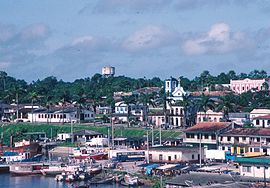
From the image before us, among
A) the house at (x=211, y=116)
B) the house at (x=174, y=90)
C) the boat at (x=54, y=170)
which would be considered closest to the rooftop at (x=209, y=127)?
the boat at (x=54, y=170)

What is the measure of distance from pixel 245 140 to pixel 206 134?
4.89 metres

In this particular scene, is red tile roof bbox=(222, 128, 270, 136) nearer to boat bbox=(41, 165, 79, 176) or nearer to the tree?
boat bbox=(41, 165, 79, 176)

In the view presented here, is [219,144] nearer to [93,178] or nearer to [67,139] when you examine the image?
[93,178]

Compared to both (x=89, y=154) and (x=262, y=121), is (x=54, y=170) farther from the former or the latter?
(x=262, y=121)

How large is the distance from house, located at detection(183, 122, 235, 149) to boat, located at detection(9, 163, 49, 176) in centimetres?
1530

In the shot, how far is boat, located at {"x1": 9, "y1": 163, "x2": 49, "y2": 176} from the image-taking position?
65.0 meters

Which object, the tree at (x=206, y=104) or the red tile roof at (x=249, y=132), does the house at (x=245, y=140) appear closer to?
the red tile roof at (x=249, y=132)

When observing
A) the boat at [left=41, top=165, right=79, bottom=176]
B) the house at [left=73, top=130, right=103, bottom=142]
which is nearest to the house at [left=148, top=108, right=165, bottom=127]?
the house at [left=73, top=130, right=103, bottom=142]

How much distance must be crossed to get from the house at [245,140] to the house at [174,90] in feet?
107

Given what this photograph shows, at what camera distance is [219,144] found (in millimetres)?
66562

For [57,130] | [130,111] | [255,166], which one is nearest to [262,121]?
[255,166]

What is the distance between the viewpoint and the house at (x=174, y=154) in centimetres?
6150

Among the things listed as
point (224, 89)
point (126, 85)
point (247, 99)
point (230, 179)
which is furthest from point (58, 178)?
point (126, 85)

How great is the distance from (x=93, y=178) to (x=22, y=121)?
55006 mm
